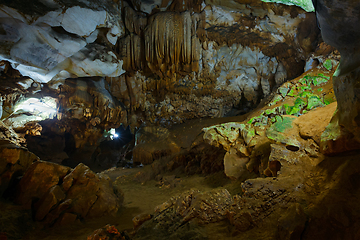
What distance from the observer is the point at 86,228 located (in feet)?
13.5

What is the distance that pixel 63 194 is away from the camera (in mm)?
4512

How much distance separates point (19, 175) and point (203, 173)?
5.67 m

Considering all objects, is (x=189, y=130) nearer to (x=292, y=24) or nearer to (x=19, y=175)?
(x=292, y=24)

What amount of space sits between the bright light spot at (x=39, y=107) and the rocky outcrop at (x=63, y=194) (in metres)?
5.77

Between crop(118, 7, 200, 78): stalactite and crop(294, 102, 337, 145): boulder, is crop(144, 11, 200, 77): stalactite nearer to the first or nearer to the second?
crop(118, 7, 200, 78): stalactite

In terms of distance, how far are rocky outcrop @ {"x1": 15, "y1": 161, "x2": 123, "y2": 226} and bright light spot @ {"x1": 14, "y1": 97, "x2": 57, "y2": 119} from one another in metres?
5.77

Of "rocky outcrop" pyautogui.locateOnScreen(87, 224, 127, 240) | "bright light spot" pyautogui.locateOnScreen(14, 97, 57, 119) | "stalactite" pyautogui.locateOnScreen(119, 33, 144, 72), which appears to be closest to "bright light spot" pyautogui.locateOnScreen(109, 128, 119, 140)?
"bright light spot" pyautogui.locateOnScreen(14, 97, 57, 119)

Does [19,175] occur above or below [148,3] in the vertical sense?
below

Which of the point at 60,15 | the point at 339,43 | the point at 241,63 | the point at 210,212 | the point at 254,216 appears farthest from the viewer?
the point at 241,63

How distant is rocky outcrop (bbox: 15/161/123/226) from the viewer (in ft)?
13.7

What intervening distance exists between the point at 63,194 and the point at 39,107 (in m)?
7.09

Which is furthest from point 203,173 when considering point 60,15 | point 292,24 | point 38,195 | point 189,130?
point 292,24

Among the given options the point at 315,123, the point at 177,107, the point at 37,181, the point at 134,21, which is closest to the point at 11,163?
the point at 37,181

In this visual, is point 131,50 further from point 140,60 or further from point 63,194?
point 63,194
